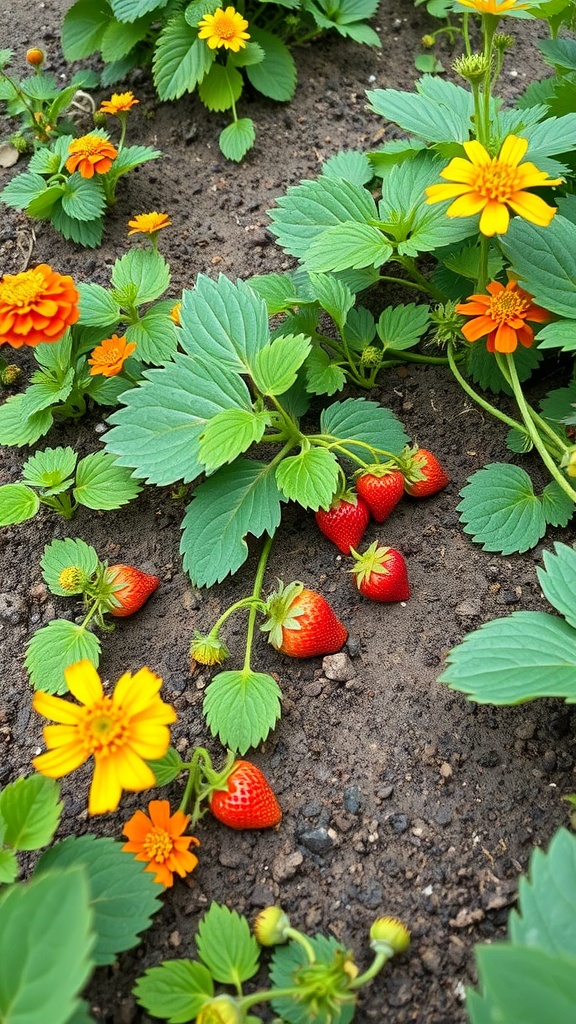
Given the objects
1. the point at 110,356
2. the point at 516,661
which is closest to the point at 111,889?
the point at 516,661

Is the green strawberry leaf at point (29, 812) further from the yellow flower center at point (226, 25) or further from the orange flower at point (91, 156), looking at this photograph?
the yellow flower center at point (226, 25)

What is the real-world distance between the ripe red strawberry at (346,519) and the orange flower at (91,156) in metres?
1.21

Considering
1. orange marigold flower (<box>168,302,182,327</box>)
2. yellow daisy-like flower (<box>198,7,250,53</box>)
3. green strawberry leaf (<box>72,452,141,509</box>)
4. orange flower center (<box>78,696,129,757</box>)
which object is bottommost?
green strawberry leaf (<box>72,452,141,509</box>)

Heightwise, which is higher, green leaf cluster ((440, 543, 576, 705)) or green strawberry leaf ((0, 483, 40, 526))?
green strawberry leaf ((0, 483, 40, 526))

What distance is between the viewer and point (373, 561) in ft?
5.18

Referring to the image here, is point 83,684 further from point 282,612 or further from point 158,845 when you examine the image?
point 282,612

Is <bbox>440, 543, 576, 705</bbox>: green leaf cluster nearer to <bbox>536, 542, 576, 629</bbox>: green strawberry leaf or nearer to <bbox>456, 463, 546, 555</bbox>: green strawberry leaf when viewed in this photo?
<bbox>536, 542, 576, 629</bbox>: green strawberry leaf

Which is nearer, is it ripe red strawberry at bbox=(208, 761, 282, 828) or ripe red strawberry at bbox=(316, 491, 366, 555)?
ripe red strawberry at bbox=(208, 761, 282, 828)

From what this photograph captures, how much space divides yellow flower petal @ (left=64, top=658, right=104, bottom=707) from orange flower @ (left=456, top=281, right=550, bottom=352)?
1012 millimetres

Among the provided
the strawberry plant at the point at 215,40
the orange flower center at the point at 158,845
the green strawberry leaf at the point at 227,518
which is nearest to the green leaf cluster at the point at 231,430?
the green strawberry leaf at the point at 227,518

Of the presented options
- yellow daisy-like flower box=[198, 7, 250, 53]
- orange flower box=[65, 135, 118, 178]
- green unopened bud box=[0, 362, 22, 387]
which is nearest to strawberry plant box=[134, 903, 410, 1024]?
green unopened bud box=[0, 362, 22, 387]

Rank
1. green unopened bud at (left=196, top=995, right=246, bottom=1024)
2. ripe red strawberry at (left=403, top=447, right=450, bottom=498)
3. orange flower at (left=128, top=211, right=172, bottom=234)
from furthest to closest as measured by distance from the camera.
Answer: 1. orange flower at (left=128, top=211, right=172, bottom=234)
2. ripe red strawberry at (left=403, top=447, right=450, bottom=498)
3. green unopened bud at (left=196, top=995, right=246, bottom=1024)

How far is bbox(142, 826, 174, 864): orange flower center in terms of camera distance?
4.14ft

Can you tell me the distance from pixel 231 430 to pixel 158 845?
2.63 feet
